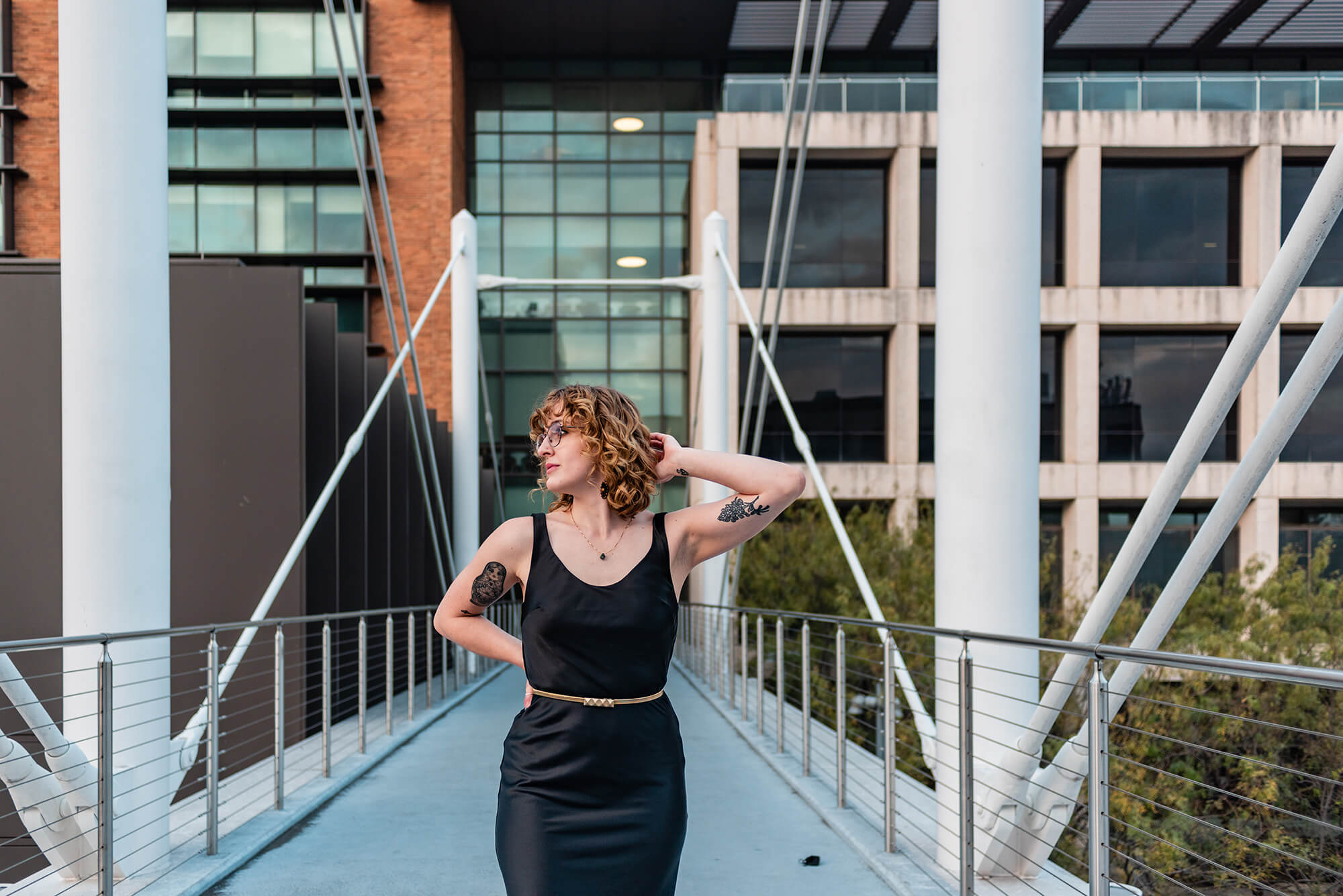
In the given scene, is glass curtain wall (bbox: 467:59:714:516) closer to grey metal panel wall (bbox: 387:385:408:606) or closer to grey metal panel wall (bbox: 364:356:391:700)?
grey metal panel wall (bbox: 387:385:408:606)

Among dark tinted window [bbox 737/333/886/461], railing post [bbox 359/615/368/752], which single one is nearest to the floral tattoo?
railing post [bbox 359/615/368/752]

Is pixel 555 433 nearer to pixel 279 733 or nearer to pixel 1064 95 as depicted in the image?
pixel 279 733

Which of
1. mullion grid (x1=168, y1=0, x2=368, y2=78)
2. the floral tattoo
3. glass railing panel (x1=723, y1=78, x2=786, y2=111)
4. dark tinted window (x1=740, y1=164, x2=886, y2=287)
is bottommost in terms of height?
the floral tattoo

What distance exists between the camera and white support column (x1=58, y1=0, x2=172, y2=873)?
14.0 ft

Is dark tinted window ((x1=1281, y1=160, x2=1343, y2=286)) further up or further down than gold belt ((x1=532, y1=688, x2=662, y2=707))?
further up

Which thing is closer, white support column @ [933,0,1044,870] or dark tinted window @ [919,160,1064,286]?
white support column @ [933,0,1044,870]

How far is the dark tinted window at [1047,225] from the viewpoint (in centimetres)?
2433

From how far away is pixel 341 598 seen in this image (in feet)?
33.7

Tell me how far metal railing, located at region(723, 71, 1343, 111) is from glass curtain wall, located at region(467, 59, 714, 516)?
3457 millimetres

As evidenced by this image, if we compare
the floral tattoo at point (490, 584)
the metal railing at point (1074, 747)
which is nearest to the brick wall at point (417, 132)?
the metal railing at point (1074, 747)

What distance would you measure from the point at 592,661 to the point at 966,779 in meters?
2.01

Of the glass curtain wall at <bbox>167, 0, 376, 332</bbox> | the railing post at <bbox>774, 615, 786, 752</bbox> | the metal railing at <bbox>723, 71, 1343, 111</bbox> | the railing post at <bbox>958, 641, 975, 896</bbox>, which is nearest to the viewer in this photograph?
the railing post at <bbox>958, 641, 975, 896</bbox>

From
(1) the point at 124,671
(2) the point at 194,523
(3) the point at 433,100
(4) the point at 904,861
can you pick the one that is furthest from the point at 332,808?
(3) the point at 433,100

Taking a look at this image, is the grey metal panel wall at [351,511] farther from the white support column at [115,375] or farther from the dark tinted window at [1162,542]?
the dark tinted window at [1162,542]
